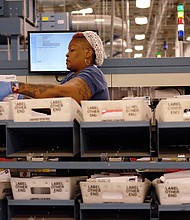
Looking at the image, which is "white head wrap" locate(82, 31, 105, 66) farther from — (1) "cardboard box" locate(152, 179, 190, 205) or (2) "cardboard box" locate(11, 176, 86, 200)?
(1) "cardboard box" locate(152, 179, 190, 205)

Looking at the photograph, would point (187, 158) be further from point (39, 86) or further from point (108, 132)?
point (39, 86)

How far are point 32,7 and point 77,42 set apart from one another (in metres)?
2.06

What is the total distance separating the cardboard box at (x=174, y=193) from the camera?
5.41 ft

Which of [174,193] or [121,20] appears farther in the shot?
[121,20]

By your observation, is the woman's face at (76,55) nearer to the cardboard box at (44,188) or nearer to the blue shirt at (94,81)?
the blue shirt at (94,81)

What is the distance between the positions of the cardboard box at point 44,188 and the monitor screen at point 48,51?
1.67 metres

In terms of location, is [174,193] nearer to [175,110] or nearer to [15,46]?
[175,110]

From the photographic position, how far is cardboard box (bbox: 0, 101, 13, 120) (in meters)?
1.77

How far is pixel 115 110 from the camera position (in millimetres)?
1687

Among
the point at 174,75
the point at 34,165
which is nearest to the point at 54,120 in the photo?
the point at 34,165

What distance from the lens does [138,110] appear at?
5.48 feet

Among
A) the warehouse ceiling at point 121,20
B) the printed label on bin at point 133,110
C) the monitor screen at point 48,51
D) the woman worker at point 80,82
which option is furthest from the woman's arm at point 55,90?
the warehouse ceiling at point 121,20

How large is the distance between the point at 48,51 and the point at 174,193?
2.01 m

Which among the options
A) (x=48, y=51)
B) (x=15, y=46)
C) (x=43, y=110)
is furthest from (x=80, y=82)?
(x=15, y=46)
